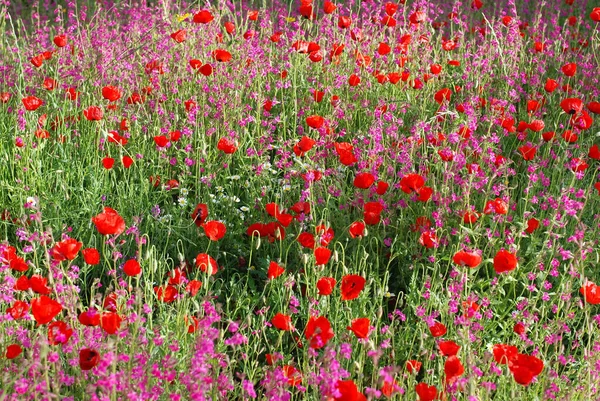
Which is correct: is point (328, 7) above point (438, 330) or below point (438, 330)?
above

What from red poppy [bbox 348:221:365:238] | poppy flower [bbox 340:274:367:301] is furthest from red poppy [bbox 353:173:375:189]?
poppy flower [bbox 340:274:367:301]

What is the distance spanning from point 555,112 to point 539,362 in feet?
7.65

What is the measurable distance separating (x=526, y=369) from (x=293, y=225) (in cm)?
135

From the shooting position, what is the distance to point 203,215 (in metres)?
2.72

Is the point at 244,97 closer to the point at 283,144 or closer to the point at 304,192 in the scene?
the point at 283,144

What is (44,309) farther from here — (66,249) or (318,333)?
(318,333)

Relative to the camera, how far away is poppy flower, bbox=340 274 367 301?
222 cm

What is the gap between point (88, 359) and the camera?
180cm

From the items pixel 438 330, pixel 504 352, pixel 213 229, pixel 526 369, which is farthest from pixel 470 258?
pixel 213 229

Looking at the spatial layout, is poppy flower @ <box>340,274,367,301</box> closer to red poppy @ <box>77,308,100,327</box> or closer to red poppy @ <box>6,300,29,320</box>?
red poppy @ <box>77,308,100,327</box>

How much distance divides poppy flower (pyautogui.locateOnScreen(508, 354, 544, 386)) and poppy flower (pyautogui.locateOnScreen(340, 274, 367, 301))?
504mm

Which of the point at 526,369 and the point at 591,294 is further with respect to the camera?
the point at 591,294

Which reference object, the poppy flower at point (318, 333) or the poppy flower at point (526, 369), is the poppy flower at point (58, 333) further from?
the poppy flower at point (526, 369)

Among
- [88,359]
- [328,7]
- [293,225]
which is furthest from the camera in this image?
[328,7]
